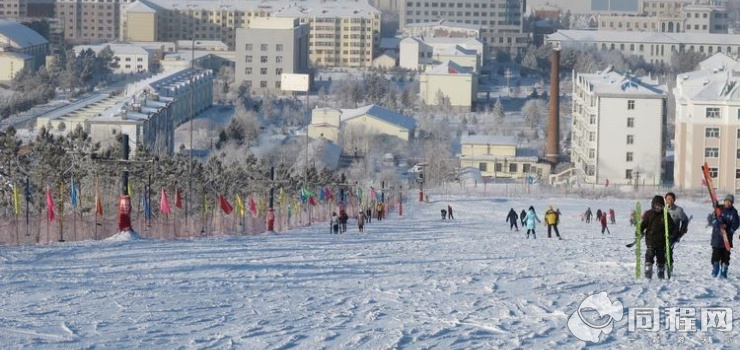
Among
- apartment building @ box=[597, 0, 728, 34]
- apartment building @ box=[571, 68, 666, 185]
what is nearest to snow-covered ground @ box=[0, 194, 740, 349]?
apartment building @ box=[571, 68, 666, 185]

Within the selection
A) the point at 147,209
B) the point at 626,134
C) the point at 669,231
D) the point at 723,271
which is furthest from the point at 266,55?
the point at 669,231

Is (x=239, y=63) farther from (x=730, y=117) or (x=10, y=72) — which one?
(x=730, y=117)

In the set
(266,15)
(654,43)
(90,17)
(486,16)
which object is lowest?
(654,43)

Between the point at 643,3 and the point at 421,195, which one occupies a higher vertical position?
the point at 643,3

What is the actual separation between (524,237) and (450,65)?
1417 inches

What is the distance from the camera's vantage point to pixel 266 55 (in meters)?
50.4

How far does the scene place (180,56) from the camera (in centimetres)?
5341

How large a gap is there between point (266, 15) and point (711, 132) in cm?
3763

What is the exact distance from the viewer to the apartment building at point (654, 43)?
200ft

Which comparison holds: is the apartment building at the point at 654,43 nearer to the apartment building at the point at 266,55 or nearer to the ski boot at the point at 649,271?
the apartment building at the point at 266,55

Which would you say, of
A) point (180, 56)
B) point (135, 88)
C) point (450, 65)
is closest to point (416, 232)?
point (135, 88)

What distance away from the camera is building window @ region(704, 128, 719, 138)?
28.1m
